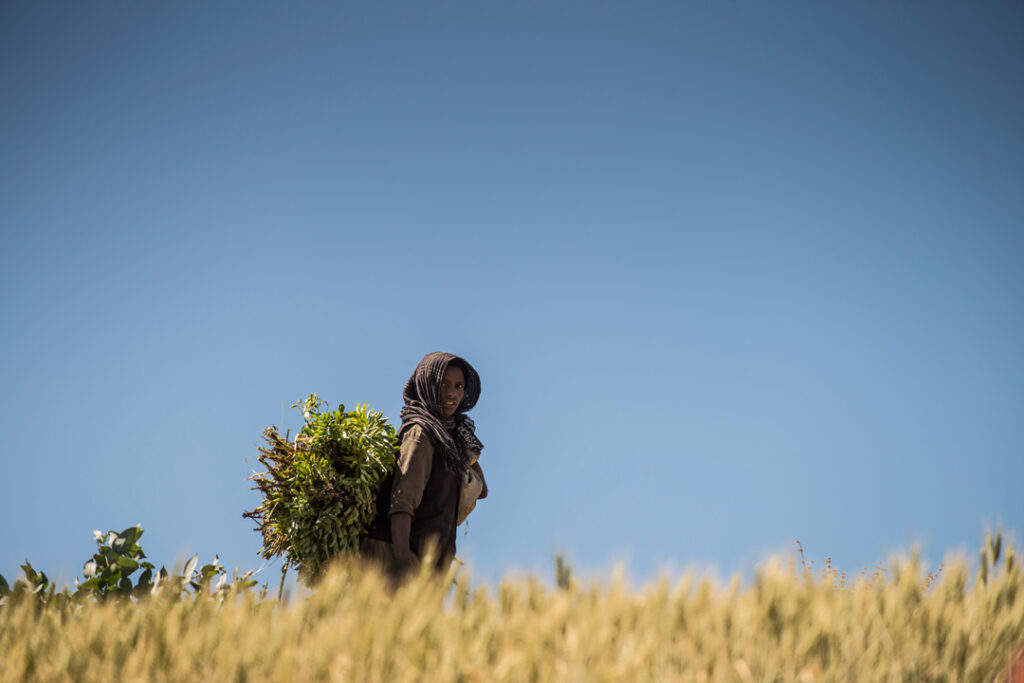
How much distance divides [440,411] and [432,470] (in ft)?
1.36

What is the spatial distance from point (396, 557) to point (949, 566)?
110 inches

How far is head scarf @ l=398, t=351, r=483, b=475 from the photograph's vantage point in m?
4.84

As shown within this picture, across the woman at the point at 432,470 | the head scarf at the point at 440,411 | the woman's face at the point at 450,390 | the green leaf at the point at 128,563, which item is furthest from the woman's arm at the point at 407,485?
the green leaf at the point at 128,563

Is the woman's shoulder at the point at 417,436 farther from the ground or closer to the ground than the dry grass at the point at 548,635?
farther from the ground

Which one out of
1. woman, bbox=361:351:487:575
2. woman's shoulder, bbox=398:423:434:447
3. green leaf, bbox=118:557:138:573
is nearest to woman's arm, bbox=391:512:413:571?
woman, bbox=361:351:487:575

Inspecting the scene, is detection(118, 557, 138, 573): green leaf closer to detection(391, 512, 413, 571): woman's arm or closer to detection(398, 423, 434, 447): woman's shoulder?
detection(391, 512, 413, 571): woman's arm

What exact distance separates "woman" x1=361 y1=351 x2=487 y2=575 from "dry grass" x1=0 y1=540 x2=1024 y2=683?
1.54 meters

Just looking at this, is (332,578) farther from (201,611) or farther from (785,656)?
(785,656)

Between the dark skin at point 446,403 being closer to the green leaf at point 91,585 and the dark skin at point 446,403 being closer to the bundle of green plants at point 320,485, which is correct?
the bundle of green plants at point 320,485

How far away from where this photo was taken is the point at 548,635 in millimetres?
2373

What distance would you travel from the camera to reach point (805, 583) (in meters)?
2.82

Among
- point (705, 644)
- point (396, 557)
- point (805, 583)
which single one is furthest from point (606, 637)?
point (396, 557)

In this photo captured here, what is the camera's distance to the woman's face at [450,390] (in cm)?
506

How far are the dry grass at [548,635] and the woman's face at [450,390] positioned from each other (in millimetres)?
2172
